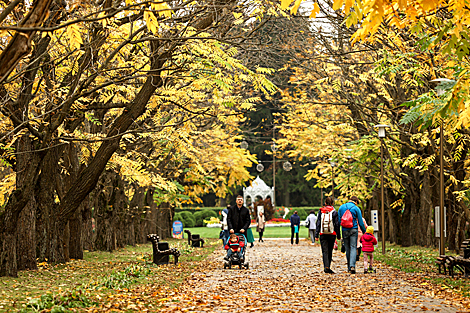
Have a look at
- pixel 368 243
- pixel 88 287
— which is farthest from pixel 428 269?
pixel 88 287

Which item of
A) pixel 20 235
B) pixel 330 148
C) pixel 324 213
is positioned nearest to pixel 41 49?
pixel 20 235

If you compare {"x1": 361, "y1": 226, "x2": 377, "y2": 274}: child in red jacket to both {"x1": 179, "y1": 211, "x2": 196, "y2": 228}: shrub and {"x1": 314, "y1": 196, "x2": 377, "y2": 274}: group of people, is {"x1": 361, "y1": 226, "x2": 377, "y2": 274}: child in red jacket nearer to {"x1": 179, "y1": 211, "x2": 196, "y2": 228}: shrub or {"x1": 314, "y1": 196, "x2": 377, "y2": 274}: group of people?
{"x1": 314, "y1": 196, "x2": 377, "y2": 274}: group of people

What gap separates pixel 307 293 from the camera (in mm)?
11016

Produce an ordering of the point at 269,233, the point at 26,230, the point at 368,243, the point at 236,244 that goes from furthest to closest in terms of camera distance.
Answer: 1. the point at 269,233
2. the point at 236,244
3. the point at 368,243
4. the point at 26,230

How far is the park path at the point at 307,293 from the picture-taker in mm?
9109

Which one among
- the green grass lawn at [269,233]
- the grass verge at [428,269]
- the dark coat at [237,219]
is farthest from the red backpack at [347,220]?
the green grass lawn at [269,233]

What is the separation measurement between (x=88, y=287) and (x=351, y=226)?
265 inches

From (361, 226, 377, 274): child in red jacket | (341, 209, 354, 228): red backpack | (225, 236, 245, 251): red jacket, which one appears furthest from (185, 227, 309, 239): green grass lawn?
(341, 209, 354, 228): red backpack

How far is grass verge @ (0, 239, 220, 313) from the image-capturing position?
855cm

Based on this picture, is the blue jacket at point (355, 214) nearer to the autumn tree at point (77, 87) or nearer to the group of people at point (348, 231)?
the group of people at point (348, 231)

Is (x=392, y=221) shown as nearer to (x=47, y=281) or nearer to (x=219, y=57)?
(x=219, y=57)

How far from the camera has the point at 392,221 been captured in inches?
1235

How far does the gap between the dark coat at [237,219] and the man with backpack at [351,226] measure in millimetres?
2878

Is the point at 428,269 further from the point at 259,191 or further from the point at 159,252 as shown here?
the point at 259,191
